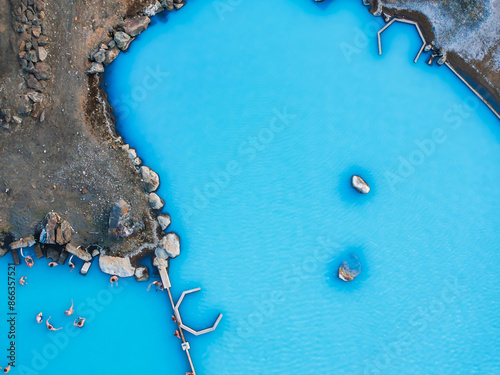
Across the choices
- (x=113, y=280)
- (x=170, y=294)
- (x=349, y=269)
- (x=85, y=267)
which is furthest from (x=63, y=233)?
(x=349, y=269)

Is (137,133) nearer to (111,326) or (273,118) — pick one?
(273,118)

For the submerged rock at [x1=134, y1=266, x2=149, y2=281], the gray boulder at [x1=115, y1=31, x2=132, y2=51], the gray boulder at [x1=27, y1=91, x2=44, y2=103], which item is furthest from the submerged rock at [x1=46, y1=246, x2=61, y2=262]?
the gray boulder at [x1=115, y1=31, x2=132, y2=51]

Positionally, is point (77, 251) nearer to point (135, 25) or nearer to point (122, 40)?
point (122, 40)

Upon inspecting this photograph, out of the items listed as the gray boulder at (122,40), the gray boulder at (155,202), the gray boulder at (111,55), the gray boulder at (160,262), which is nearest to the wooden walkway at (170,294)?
the gray boulder at (160,262)

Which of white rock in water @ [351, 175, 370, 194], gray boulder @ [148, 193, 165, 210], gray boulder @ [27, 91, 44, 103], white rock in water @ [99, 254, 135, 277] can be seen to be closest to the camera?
gray boulder @ [27, 91, 44, 103]

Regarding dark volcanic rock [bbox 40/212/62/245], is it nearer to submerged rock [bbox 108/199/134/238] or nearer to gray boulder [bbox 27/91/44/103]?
submerged rock [bbox 108/199/134/238]

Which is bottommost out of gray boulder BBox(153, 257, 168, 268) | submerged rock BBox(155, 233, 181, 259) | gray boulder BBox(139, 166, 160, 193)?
gray boulder BBox(153, 257, 168, 268)

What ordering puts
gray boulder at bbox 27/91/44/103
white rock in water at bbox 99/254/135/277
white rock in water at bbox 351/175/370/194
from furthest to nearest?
white rock in water at bbox 99/254/135/277, white rock in water at bbox 351/175/370/194, gray boulder at bbox 27/91/44/103

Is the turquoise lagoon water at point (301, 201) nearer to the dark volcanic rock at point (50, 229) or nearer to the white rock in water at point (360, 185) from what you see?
the white rock in water at point (360, 185)

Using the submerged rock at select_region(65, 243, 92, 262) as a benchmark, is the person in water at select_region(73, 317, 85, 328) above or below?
below
